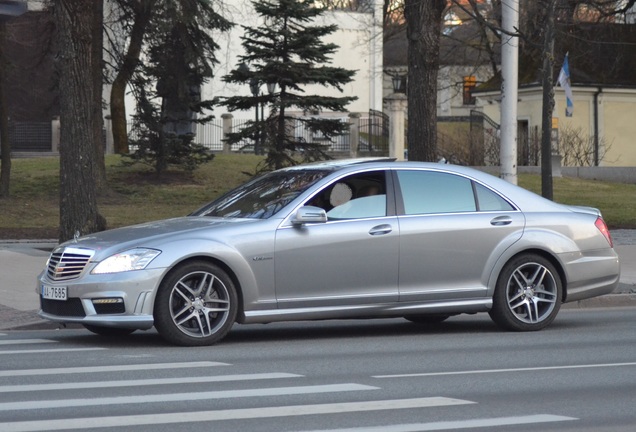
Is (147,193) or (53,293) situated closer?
(53,293)

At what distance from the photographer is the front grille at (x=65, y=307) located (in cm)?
1073

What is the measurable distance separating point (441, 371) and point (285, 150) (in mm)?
25431

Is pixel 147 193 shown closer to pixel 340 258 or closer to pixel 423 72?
pixel 423 72

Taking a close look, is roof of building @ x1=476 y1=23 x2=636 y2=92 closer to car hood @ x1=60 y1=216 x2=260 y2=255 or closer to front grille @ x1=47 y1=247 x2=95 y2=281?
car hood @ x1=60 y1=216 x2=260 y2=255

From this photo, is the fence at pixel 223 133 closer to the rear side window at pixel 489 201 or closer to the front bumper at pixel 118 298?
the rear side window at pixel 489 201

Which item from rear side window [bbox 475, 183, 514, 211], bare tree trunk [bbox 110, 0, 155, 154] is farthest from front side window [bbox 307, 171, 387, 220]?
bare tree trunk [bbox 110, 0, 155, 154]

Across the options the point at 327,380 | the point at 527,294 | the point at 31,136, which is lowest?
the point at 327,380

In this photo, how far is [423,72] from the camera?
19.8 meters

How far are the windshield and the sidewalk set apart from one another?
7.79 feet

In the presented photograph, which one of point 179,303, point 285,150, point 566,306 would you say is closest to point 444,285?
point 179,303

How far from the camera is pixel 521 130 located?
1917 inches

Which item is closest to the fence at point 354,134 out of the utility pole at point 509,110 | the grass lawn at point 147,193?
the grass lawn at point 147,193

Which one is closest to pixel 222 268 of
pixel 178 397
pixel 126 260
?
pixel 126 260

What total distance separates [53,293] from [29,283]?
5598 millimetres
